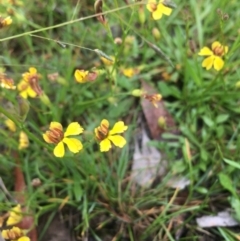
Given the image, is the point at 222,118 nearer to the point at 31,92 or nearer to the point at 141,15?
the point at 141,15

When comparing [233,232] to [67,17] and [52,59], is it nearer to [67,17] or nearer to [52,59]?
[52,59]

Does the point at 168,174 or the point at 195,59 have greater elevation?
the point at 195,59

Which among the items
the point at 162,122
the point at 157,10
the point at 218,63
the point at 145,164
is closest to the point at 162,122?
the point at 162,122

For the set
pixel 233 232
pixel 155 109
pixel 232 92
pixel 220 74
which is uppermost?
pixel 220 74

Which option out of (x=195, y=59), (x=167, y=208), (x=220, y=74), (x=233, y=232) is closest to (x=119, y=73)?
(x=195, y=59)

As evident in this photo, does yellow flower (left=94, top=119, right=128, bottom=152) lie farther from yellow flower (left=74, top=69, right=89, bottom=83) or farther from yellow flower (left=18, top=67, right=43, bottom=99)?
yellow flower (left=18, top=67, right=43, bottom=99)
